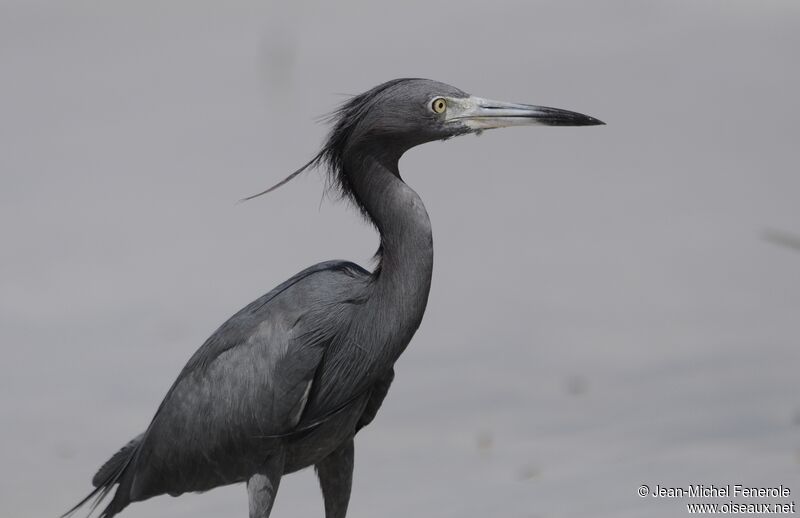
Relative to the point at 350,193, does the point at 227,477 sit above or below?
below

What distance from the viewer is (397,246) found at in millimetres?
6793

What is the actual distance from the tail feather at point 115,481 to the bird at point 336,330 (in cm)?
42

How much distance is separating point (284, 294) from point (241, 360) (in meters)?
0.34

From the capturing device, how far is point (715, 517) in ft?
25.7

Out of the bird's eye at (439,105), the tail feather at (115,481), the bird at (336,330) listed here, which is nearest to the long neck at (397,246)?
the bird at (336,330)

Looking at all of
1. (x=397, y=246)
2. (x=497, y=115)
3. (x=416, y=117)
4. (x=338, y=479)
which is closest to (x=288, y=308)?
(x=397, y=246)

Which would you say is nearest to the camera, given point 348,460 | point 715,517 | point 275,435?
point 275,435

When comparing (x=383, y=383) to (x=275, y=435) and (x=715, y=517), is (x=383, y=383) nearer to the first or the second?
(x=275, y=435)

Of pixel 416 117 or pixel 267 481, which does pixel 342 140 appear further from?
pixel 267 481

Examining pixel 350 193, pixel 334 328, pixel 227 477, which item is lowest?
pixel 227 477

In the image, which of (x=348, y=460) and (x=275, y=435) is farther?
(x=348, y=460)

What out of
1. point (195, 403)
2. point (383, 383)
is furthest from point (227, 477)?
point (383, 383)

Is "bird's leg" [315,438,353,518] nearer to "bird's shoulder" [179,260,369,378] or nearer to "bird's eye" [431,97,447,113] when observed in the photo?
"bird's shoulder" [179,260,369,378]

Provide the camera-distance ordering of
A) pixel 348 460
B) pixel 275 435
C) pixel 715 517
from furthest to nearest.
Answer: pixel 715 517 → pixel 348 460 → pixel 275 435
